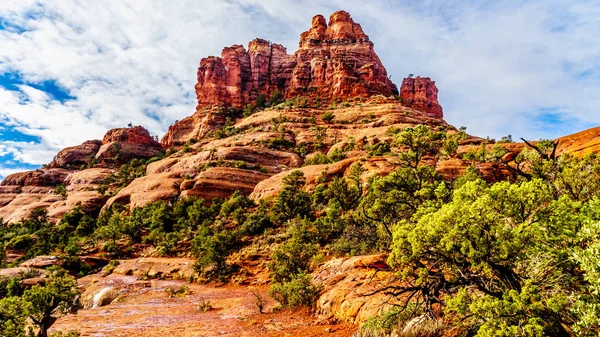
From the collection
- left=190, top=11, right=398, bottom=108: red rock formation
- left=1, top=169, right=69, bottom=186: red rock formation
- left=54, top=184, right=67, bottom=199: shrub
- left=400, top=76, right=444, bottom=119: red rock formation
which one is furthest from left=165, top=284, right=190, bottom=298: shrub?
left=400, top=76, right=444, bottom=119: red rock formation

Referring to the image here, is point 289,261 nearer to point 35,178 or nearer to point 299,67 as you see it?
point 35,178

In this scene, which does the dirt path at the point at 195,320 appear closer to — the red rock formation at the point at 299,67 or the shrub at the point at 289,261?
the shrub at the point at 289,261

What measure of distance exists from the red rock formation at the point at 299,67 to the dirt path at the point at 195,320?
3323 inches

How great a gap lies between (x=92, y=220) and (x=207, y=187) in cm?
2141

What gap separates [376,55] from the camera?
12119cm

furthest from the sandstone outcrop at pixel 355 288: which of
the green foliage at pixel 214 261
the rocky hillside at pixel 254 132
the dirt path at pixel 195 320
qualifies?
the rocky hillside at pixel 254 132

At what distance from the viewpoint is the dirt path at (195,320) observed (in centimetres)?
1462

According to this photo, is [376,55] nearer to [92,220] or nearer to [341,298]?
[92,220]

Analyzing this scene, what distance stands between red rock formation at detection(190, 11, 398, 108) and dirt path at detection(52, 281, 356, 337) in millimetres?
84396

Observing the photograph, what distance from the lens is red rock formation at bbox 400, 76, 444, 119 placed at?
12724 cm

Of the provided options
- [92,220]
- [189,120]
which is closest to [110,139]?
[189,120]

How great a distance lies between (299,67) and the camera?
11338 cm

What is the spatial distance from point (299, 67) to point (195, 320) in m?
105

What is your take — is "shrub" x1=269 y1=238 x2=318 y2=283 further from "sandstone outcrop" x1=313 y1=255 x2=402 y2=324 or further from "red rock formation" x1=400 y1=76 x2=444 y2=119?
"red rock formation" x1=400 y1=76 x2=444 y2=119
